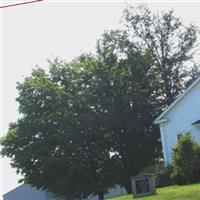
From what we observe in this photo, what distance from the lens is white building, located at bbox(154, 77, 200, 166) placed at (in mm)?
35844

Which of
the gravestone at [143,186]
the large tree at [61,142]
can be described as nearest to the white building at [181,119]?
the large tree at [61,142]

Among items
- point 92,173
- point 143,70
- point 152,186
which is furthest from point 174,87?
point 152,186

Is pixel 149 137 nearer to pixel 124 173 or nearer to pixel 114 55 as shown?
pixel 124 173

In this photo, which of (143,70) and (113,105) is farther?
(143,70)

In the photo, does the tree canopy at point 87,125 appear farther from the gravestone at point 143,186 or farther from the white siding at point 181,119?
the gravestone at point 143,186

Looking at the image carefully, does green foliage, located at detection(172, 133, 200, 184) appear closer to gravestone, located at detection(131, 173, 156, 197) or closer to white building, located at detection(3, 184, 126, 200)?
gravestone, located at detection(131, 173, 156, 197)

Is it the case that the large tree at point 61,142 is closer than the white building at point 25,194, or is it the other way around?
the large tree at point 61,142

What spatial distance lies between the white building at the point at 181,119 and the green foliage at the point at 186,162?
6969 millimetres

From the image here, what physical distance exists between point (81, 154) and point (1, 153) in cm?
628

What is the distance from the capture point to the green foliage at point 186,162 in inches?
1084

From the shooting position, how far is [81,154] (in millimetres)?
45531

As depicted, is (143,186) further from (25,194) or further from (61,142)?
(25,194)

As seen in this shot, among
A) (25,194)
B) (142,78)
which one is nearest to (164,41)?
(142,78)

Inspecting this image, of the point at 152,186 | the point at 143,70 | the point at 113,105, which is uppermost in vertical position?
the point at 143,70
